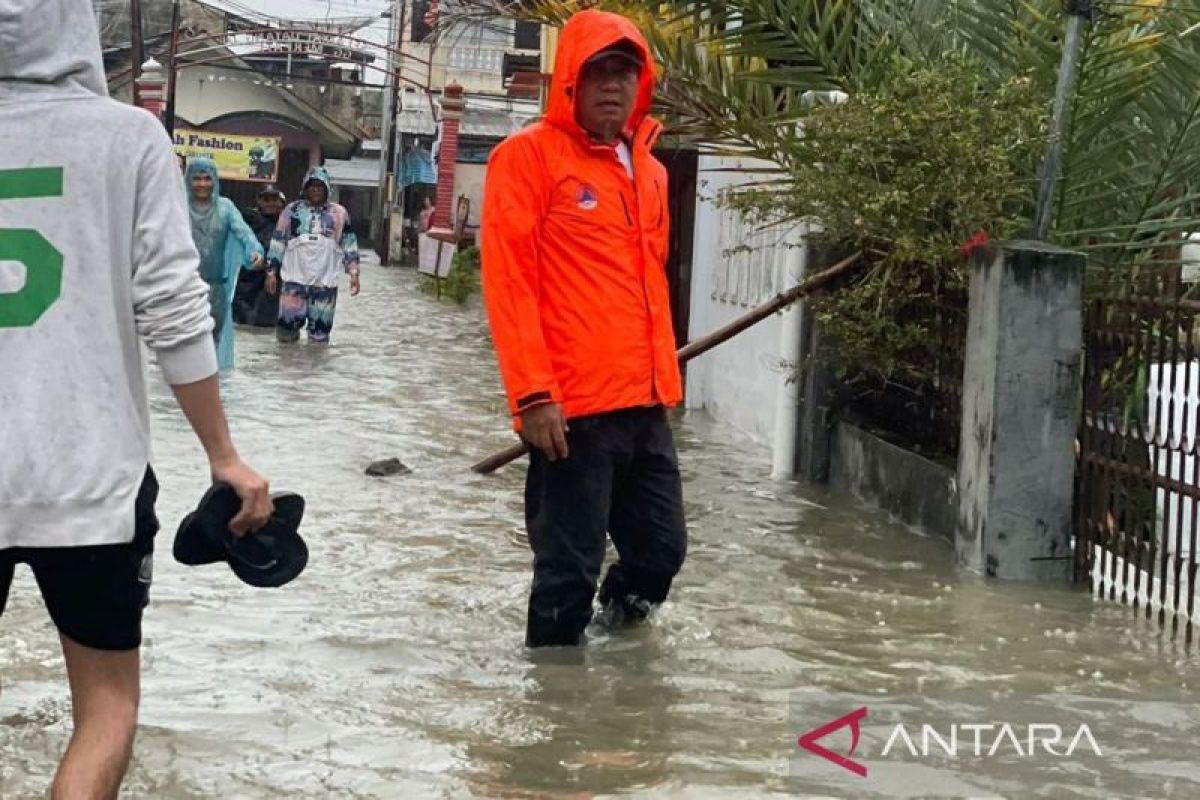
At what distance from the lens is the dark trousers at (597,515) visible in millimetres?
5516

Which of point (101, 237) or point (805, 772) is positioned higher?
point (101, 237)

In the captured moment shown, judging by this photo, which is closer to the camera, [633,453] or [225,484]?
[225,484]

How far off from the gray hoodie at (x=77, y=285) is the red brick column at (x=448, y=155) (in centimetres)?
3679

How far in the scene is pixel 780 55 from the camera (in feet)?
31.0

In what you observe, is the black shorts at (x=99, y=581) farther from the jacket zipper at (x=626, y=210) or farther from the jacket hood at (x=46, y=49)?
the jacket zipper at (x=626, y=210)

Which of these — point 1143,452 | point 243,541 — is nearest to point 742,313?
point 1143,452

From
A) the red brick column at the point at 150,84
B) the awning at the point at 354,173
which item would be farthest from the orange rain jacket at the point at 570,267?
the awning at the point at 354,173

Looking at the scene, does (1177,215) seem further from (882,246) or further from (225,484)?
(225,484)

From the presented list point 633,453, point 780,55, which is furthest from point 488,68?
point 633,453

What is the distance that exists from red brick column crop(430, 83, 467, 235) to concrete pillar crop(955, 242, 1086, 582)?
33.1 m

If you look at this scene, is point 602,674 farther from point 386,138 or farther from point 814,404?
point 386,138

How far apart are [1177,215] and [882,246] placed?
4.13 ft

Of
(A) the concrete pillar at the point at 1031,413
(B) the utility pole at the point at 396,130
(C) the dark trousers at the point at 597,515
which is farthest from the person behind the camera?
(B) the utility pole at the point at 396,130

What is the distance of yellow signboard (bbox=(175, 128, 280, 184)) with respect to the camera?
167 ft
